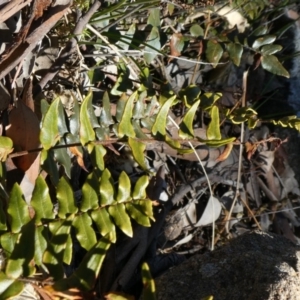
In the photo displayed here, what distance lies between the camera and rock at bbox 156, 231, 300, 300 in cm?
192

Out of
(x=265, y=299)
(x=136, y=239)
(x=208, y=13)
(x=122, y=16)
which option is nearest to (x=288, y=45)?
(x=208, y=13)

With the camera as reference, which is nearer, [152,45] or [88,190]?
[88,190]

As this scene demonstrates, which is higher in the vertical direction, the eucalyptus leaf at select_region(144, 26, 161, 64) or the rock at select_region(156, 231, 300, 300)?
the eucalyptus leaf at select_region(144, 26, 161, 64)

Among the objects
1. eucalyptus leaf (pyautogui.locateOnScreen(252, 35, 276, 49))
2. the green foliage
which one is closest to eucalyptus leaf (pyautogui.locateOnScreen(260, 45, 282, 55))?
eucalyptus leaf (pyautogui.locateOnScreen(252, 35, 276, 49))

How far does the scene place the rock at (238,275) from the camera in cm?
192

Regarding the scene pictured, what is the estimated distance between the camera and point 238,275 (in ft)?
6.64

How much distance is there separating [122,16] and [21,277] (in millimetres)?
1192

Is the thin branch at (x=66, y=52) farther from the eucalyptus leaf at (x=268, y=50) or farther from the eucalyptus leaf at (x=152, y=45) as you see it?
the eucalyptus leaf at (x=268, y=50)

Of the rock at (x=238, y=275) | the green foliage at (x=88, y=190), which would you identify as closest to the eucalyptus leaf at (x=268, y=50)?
the green foliage at (x=88, y=190)

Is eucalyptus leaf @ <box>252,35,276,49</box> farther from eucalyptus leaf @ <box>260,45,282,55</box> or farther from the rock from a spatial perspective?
the rock

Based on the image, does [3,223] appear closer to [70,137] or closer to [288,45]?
[70,137]

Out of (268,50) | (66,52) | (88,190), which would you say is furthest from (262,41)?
(88,190)

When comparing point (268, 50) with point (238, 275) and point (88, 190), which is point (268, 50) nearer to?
point (238, 275)

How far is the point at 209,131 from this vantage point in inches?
73.3
